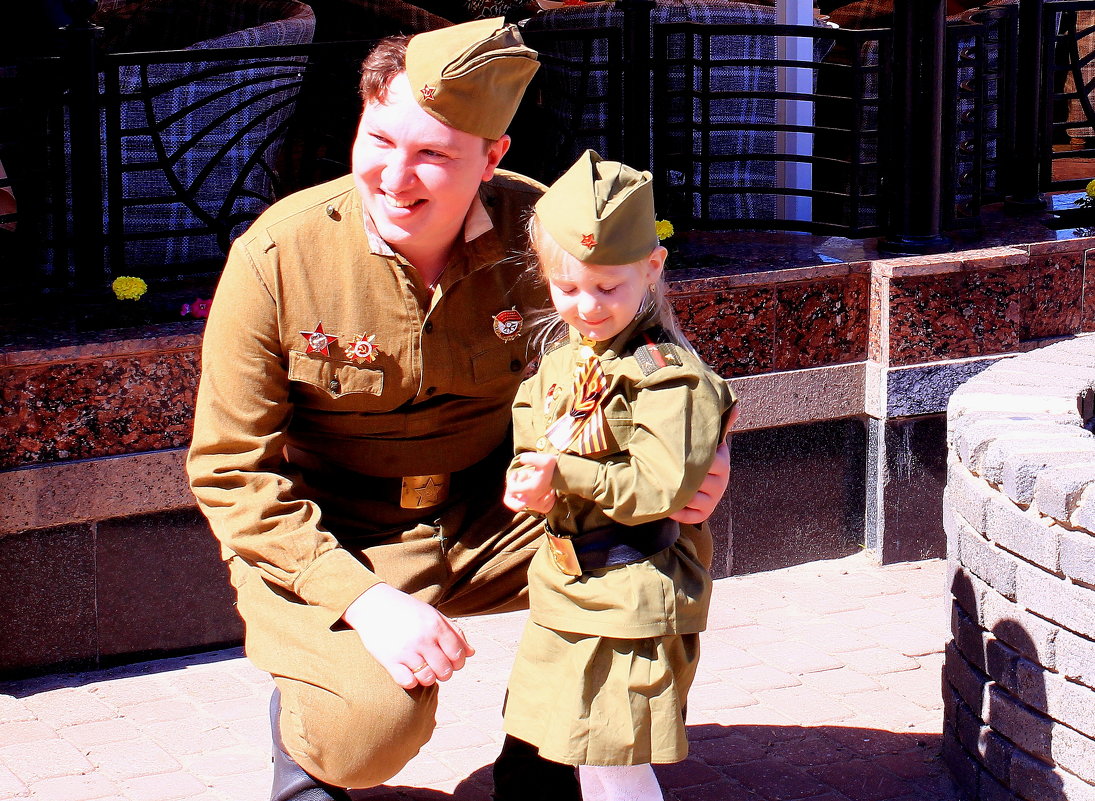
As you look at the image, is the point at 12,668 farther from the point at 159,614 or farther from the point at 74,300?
the point at 74,300

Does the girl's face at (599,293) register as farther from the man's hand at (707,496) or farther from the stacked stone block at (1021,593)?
the stacked stone block at (1021,593)

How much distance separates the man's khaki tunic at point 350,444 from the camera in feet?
9.70

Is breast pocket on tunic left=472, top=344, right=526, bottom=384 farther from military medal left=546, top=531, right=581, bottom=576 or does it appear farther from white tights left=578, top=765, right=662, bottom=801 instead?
white tights left=578, top=765, right=662, bottom=801

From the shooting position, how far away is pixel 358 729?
292 centimetres

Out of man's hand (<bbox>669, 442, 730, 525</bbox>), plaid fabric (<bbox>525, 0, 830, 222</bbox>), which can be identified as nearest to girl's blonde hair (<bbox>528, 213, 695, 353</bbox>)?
man's hand (<bbox>669, 442, 730, 525</bbox>)

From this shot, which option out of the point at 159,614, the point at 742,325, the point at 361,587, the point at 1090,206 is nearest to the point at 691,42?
the point at 742,325

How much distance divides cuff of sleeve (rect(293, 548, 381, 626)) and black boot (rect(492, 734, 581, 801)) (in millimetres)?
623

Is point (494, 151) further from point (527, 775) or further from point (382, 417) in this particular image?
point (527, 775)

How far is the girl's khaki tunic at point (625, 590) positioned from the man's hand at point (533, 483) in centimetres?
3

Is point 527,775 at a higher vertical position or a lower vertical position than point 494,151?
lower

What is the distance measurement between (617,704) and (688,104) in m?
3.24

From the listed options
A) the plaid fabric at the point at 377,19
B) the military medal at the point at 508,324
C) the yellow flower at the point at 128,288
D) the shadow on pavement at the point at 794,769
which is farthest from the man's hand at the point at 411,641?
the plaid fabric at the point at 377,19

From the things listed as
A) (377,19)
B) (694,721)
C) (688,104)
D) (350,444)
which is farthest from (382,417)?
(377,19)

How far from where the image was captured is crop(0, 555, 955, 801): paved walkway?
3.59 metres
